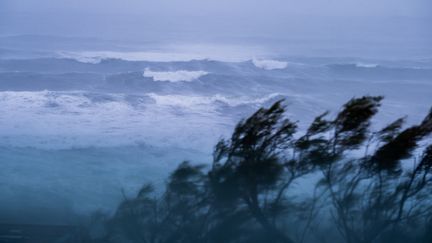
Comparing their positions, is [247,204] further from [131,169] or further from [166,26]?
[166,26]

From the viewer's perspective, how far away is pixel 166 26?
44.6 m

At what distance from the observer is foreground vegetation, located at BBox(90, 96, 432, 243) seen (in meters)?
5.92

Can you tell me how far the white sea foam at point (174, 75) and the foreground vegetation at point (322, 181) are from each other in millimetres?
15687

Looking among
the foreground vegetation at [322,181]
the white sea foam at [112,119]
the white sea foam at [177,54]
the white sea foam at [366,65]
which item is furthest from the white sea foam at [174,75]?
the foreground vegetation at [322,181]

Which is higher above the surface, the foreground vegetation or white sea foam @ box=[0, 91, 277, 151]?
the foreground vegetation

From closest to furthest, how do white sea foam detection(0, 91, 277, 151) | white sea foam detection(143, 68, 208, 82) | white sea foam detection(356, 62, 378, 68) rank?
white sea foam detection(0, 91, 277, 151), white sea foam detection(143, 68, 208, 82), white sea foam detection(356, 62, 378, 68)

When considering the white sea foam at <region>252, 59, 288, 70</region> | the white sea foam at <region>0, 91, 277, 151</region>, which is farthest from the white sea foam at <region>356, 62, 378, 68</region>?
the white sea foam at <region>0, 91, 277, 151</region>

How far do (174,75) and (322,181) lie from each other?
17.0m

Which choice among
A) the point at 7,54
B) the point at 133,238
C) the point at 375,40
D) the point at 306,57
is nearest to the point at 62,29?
the point at 7,54

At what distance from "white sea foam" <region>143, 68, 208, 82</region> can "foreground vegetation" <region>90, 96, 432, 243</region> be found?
51.5ft

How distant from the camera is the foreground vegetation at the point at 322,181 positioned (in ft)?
19.4

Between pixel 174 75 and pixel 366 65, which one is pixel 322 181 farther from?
pixel 366 65

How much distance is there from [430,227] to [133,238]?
4463mm

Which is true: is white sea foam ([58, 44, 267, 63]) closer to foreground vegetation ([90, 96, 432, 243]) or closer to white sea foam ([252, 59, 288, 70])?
white sea foam ([252, 59, 288, 70])
